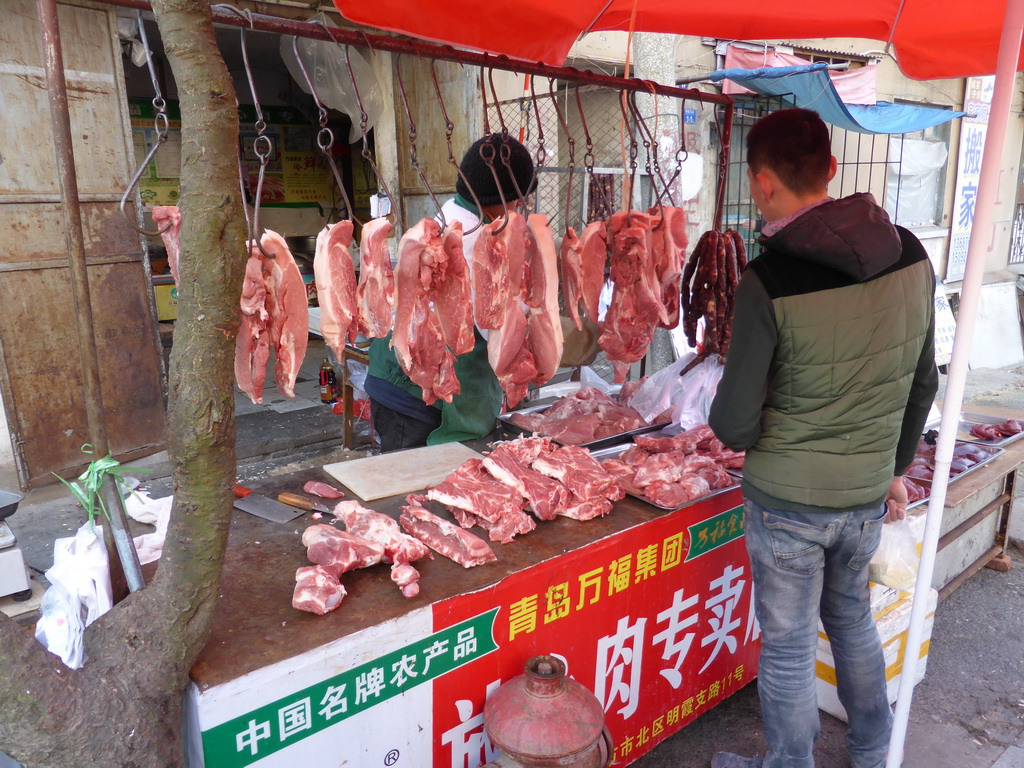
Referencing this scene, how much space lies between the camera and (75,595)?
1.88m

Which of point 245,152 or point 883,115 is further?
point 245,152

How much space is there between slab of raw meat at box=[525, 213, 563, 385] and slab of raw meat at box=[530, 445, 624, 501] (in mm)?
400

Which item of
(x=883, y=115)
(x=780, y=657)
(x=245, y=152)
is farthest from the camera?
(x=245, y=152)

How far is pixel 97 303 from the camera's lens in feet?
17.2

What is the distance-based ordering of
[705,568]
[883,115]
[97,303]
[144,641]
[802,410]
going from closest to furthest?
[144,641] < [802,410] < [705,568] < [97,303] < [883,115]

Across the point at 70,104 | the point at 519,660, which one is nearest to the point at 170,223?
the point at 519,660

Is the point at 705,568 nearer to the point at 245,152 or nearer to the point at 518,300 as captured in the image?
the point at 518,300

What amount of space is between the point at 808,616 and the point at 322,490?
1.85 meters

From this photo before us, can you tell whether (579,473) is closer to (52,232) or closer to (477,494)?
(477,494)

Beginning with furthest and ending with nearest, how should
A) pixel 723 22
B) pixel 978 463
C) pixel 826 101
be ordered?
pixel 826 101, pixel 978 463, pixel 723 22

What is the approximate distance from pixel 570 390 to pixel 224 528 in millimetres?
3228

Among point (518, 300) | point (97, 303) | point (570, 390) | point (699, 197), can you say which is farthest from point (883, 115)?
point (97, 303)

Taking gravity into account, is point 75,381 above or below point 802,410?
below

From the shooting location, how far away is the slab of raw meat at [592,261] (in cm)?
330
